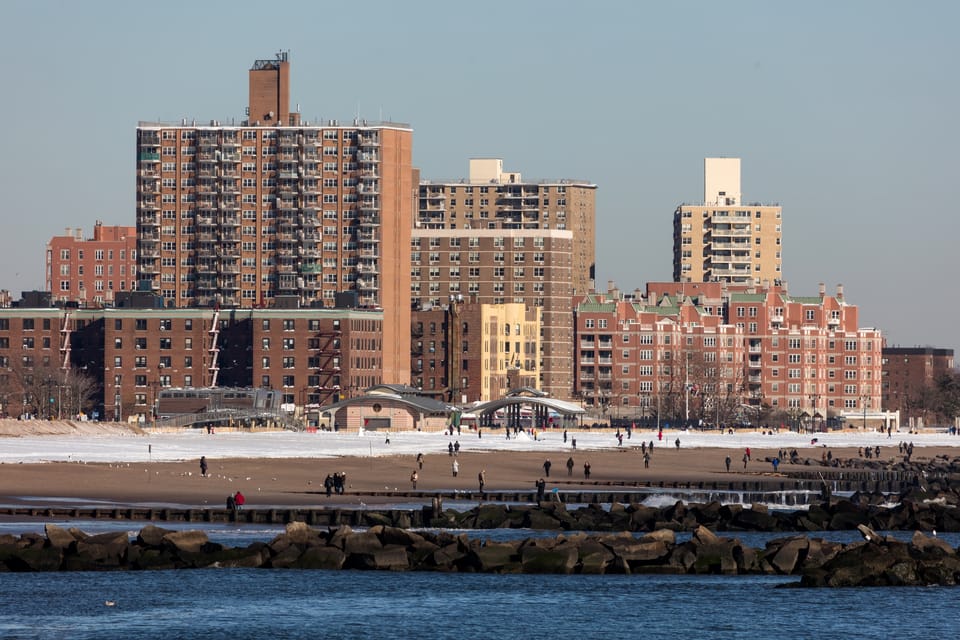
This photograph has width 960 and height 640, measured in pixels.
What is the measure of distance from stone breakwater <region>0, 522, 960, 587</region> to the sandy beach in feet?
66.4

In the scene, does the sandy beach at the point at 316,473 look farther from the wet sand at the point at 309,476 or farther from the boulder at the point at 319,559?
the boulder at the point at 319,559

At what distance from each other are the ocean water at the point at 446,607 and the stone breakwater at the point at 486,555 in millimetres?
839

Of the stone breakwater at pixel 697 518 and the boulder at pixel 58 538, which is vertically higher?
the boulder at pixel 58 538

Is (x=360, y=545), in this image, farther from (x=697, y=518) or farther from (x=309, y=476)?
(x=309, y=476)

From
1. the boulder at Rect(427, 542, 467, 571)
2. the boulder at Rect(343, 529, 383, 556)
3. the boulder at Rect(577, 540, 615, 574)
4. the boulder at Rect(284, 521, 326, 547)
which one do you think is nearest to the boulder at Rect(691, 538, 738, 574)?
the boulder at Rect(577, 540, 615, 574)

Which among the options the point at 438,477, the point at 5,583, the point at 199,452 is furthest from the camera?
the point at 199,452

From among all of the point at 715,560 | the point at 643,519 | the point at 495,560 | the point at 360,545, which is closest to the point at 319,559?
the point at 360,545

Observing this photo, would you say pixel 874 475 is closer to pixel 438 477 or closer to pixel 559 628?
pixel 438 477

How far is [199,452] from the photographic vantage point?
458 ft

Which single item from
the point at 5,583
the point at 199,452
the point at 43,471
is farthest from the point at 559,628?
the point at 199,452

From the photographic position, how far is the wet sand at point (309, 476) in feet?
317

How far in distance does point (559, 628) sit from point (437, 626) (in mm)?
3917

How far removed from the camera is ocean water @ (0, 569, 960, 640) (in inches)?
2378

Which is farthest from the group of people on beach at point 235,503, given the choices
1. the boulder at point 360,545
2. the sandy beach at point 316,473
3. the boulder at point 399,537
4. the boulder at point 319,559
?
the boulder at point 319,559
